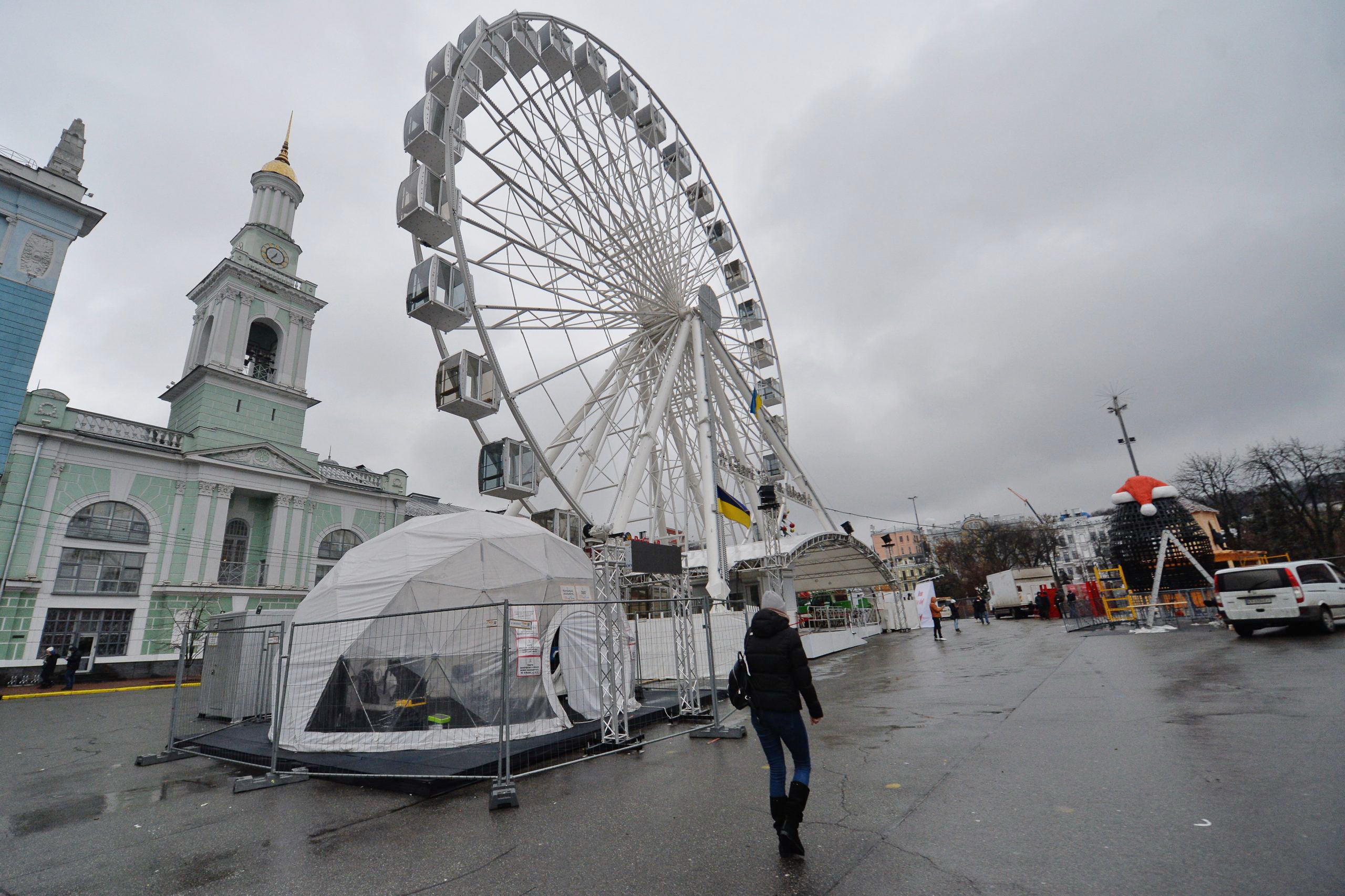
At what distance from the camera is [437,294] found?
12484mm

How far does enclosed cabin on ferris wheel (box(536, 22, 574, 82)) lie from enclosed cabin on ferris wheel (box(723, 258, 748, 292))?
990cm

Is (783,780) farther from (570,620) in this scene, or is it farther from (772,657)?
(570,620)

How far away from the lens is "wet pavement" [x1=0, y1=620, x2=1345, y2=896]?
11.9 feet

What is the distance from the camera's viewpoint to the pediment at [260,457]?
30.1m

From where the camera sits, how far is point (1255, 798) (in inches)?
167

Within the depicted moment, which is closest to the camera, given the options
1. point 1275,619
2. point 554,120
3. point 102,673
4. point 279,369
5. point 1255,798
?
point 1255,798

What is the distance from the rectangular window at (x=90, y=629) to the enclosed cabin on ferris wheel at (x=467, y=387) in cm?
2400

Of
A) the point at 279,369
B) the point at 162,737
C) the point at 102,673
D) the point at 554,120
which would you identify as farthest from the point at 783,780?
the point at 279,369

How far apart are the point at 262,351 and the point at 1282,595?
4456 cm

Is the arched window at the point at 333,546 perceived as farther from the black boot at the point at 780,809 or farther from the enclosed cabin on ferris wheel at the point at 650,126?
the black boot at the point at 780,809

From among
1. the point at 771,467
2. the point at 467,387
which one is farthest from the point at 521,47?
the point at 771,467

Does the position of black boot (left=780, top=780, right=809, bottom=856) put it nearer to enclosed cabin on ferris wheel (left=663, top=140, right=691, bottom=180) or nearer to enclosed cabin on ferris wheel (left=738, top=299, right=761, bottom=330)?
enclosed cabin on ferris wheel (left=663, top=140, right=691, bottom=180)

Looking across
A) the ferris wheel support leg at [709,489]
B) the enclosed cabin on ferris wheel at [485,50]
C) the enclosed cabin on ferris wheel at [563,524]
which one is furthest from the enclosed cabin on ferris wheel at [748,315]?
the enclosed cabin on ferris wheel at [563,524]

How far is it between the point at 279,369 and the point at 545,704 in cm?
3363
